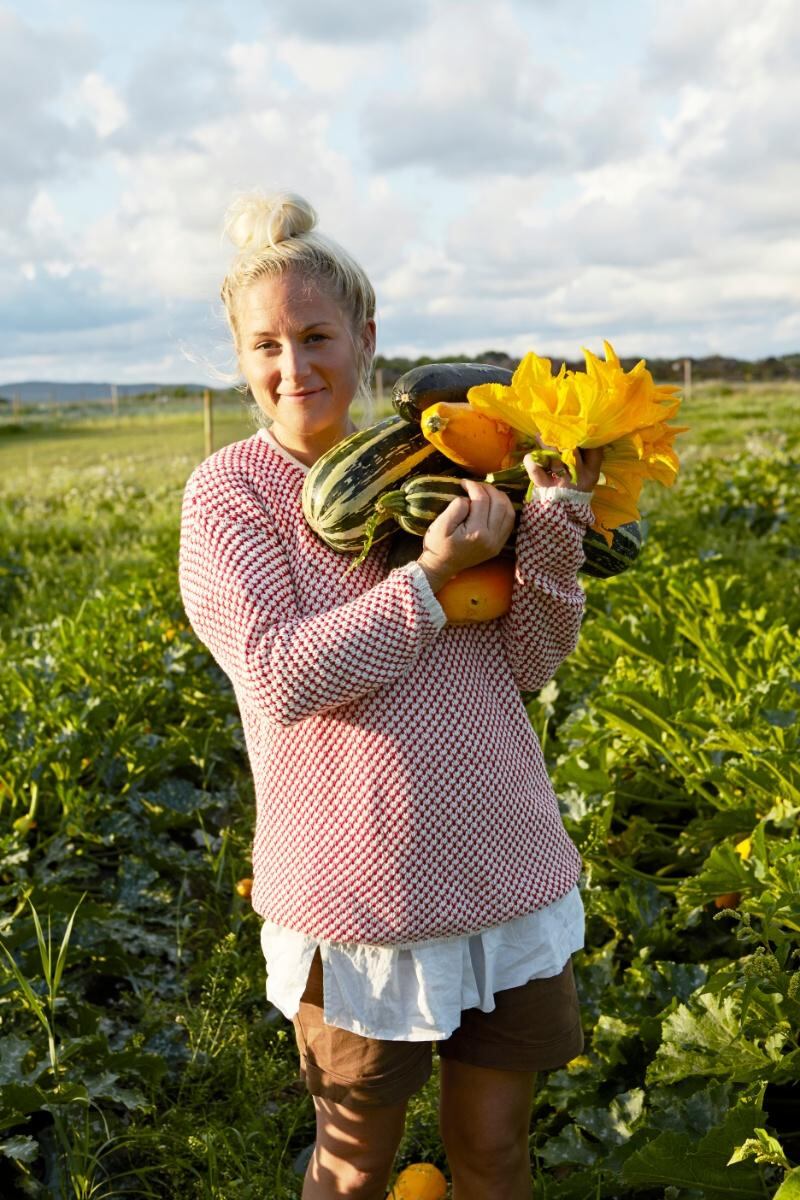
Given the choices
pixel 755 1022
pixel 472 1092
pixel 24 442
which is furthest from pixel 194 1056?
pixel 24 442

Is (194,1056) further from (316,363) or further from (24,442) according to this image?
(24,442)

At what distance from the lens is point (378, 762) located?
2117 millimetres

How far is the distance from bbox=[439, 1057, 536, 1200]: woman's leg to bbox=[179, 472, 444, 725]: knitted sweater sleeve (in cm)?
78

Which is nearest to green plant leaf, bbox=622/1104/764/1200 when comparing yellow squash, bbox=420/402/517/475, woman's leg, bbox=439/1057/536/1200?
woman's leg, bbox=439/1057/536/1200

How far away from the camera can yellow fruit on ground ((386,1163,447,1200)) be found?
2.58 metres

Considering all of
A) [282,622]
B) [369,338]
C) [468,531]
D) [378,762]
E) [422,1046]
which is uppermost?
[369,338]

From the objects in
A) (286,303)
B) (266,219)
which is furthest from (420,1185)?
(266,219)

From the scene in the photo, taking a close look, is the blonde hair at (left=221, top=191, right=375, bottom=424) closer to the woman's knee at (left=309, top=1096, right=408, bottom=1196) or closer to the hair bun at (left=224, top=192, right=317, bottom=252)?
the hair bun at (left=224, top=192, right=317, bottom=252)

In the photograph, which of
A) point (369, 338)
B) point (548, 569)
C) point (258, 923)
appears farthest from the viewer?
point (258, 923)

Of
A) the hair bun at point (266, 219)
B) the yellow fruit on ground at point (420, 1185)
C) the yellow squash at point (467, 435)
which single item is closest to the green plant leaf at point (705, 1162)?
the yellow fruit on ground at point (420, 1185)

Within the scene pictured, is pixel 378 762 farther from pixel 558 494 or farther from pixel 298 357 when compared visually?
pixel 298 357

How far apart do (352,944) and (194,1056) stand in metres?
1.19

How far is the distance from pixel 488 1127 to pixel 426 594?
1.03 meters

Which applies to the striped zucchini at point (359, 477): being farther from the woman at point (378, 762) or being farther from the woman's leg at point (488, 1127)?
the woman's leg at point (488, 1127)
